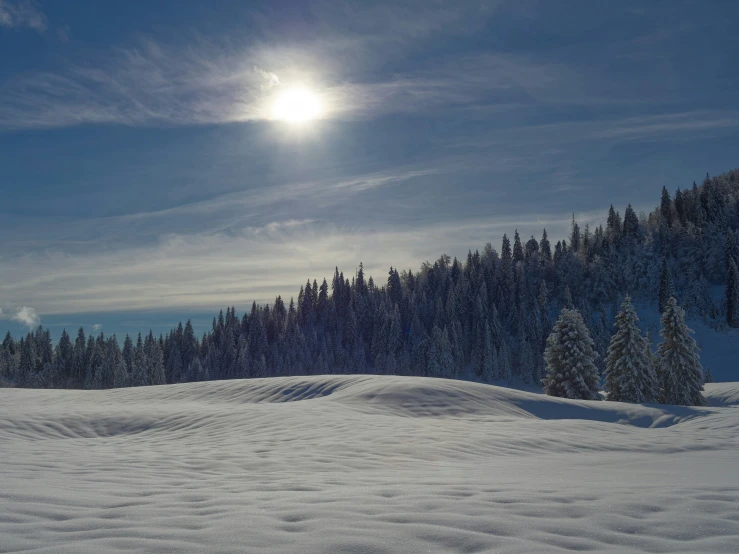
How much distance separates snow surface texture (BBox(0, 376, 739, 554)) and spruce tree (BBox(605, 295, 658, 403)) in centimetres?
1753

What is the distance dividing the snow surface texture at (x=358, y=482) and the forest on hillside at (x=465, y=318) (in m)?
94.2

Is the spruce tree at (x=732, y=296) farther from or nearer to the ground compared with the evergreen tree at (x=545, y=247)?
nearer to the ground

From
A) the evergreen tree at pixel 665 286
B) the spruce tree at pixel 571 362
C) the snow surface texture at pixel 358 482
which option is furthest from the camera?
the evergreen tree at pixel 665 286

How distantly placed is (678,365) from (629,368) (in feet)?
16.2

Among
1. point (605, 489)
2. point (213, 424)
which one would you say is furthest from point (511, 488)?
point (213, 424)

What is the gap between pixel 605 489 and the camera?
19.7 ft

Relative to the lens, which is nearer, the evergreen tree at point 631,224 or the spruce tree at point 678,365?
the spruce tree at point 678,365

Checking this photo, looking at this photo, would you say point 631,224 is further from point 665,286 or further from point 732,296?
point 732,296

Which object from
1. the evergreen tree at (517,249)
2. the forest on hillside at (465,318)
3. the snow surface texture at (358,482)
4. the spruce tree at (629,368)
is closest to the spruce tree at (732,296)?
the forest on hillside at (465,318)

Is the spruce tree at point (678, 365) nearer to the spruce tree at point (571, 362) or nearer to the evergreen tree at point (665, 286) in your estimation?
the spruce tree at point (571, 362)

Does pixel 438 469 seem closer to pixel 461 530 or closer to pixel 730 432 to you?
pixel 461 530

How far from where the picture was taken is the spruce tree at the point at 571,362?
35.2 metres

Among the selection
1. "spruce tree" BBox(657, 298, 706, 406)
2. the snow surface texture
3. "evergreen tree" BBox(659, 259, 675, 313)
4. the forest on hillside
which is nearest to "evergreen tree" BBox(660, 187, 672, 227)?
the forest on hillside

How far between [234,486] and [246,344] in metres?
126
